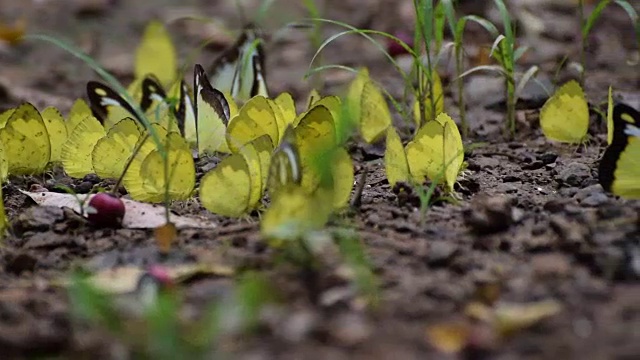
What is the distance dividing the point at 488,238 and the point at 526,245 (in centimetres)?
9

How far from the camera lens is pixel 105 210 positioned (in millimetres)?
2262

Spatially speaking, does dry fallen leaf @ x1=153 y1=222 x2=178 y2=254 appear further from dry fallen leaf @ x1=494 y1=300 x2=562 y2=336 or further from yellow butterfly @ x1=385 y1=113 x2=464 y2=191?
dry fallen leaf @ x1=494 y1=300 x2=562 y2=336

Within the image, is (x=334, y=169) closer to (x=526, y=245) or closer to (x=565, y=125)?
(x=526, y=245)

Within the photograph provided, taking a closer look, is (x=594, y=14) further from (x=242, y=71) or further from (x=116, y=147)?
(x=116, y=147)

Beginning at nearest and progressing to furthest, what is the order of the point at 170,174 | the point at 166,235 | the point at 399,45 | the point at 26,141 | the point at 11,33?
1. the point at 166,235
2. the point at 170,174
3. the point at 26,141
4. the point at 399,45
5. the point at 11,33

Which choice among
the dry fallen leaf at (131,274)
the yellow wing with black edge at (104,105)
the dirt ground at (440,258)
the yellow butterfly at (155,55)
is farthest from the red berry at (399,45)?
the dry fallen leaf at (131,274)

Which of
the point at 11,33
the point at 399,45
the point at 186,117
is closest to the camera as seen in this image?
the point at 186,117

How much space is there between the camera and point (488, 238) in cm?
196

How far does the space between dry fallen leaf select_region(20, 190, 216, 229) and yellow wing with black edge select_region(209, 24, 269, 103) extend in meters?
0.83

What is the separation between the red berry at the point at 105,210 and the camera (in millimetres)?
2262

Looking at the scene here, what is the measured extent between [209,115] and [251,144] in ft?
1.56

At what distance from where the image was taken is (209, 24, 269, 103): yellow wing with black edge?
3258mm

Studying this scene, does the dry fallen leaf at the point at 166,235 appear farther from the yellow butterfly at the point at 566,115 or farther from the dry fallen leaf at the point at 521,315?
the yellow butterfly at the point at 566,115

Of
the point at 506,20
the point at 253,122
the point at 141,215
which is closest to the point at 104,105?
the point at 253,122
